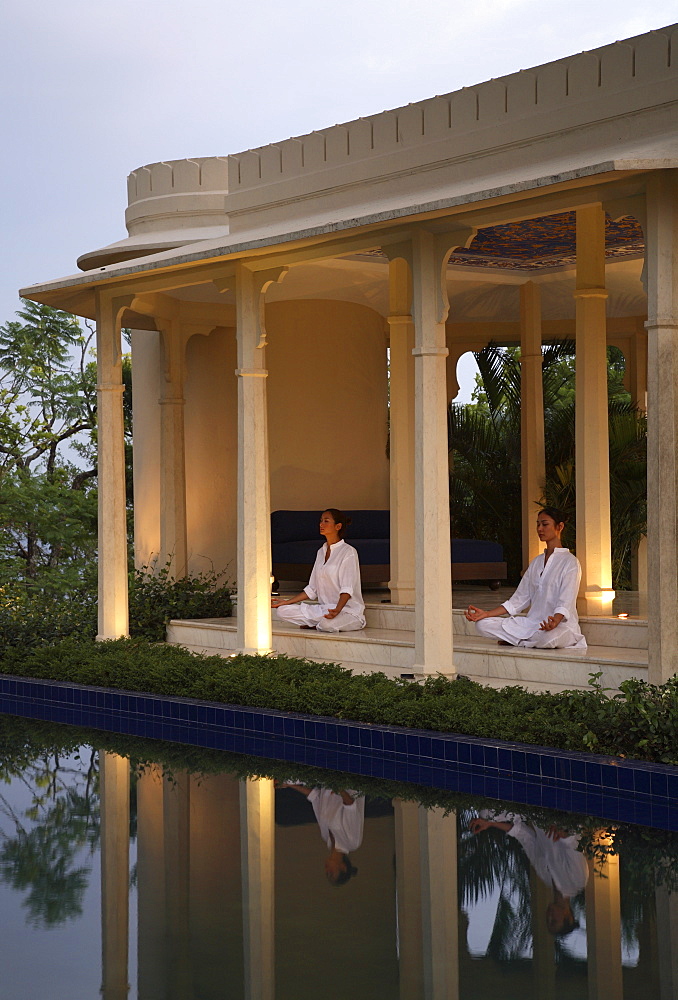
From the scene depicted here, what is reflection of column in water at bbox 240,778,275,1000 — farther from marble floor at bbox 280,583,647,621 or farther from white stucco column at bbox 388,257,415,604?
white stucco column at bbox 388,257,415,604

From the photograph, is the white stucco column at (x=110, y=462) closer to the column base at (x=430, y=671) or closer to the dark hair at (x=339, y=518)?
the dark hair at (x=339, y=518)

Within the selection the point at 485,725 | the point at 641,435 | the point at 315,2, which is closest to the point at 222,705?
Result: the point at 485,725

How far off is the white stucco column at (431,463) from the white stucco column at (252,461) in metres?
1.63

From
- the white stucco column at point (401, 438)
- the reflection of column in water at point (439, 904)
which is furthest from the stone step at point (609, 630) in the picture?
the reflection of column in water at point (439, 904)

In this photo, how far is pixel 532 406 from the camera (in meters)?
12.7

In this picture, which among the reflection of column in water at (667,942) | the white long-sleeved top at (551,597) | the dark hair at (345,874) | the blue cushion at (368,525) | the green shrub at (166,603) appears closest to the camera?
the reflection of column in water at (667,942)

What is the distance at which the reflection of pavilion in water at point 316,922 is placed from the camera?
4191 millimetres

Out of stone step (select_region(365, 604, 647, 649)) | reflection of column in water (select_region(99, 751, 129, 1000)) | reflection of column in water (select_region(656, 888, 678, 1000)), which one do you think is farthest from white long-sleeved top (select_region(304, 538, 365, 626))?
reflection of column in water (select_region(656, 888, 678, 1000))

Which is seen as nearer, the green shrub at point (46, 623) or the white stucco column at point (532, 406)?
the green shrub at point (46, 623)

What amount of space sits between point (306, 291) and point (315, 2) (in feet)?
128

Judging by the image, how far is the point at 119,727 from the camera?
31.4 feet

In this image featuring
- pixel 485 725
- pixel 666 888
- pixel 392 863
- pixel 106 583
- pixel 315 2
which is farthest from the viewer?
pixel 315 2

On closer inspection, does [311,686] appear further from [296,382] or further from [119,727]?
[296,382]

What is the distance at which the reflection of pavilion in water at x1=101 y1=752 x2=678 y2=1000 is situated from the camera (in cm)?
419
